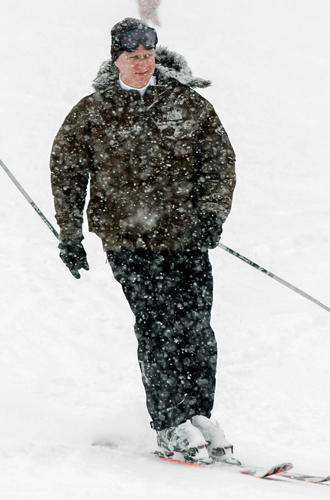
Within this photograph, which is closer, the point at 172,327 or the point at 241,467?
the point at 241,467

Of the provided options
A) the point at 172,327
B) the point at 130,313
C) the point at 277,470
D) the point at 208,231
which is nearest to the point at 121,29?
the point at 208,231

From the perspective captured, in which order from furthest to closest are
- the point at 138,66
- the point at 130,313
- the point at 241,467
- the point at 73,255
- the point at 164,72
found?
the point at 130,313, the point at 73,255, the point at 164,72, the point at 138,66, the point at 241,467

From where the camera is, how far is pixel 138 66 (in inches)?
133

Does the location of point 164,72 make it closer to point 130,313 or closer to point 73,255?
point 73,255

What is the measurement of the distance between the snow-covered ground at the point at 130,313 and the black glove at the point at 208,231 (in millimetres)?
1225

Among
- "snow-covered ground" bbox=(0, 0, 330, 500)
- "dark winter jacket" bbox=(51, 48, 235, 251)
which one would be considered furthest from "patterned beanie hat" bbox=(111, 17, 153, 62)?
"snow-covered ground" bbox=(0, 0, 330, 500)

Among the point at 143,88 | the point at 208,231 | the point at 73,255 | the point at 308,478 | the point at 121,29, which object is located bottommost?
the point at 308,478

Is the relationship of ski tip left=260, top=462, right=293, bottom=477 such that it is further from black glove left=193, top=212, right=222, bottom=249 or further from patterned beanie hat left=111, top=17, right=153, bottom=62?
patterned beanie hat left=111, top=17, right=153, bottom=62

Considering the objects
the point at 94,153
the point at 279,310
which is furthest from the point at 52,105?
the point at 94,153

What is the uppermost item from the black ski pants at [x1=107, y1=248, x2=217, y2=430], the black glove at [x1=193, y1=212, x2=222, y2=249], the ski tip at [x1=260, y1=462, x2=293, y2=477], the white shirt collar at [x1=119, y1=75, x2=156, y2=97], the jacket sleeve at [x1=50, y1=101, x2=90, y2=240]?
the white shirt collar at [x1=119, y1=75, x2=156, y2=97]

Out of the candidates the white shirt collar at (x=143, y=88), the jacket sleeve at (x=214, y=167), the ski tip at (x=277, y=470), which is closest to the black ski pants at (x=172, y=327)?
the jacket sleeve at (x=214, y=167)

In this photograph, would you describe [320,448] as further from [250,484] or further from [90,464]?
[90,464]

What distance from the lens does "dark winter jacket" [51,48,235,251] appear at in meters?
3.40

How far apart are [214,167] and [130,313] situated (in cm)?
285
